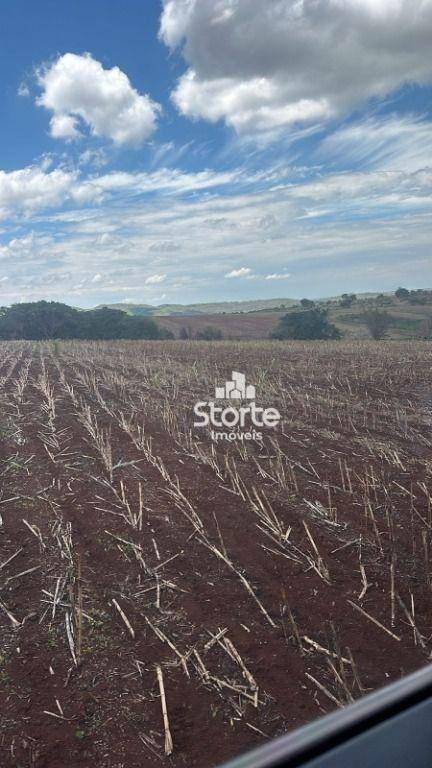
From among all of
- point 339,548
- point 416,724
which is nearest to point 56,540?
point 339,548

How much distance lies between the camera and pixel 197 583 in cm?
399

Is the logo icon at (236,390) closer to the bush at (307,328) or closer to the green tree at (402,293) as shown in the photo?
A: the bush at (307,328)

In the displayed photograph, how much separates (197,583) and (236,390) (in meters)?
9.21

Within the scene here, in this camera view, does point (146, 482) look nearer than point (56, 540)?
No

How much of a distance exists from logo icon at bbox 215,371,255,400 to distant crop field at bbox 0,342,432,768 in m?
3.12

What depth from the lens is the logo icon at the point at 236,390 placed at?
1210 cm

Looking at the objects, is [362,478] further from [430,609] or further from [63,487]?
[63,487]

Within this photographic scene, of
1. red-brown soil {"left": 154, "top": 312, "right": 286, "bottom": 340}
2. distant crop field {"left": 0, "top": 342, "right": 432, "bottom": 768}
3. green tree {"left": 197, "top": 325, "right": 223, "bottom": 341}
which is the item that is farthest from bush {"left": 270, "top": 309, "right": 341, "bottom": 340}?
distant crop field {"left": 0, "top": 342, "right": 432, "bottom": 768}

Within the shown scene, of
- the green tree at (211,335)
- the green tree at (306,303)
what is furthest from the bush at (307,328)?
the green tree at (306,303)

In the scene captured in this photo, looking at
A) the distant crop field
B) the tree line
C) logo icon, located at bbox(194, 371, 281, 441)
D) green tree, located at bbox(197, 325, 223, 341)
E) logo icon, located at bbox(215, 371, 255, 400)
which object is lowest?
the distant crop field

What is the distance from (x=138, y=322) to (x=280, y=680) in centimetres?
4225

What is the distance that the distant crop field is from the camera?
2.66m

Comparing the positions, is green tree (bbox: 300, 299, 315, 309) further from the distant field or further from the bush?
the bush

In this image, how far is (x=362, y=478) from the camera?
6.27m
